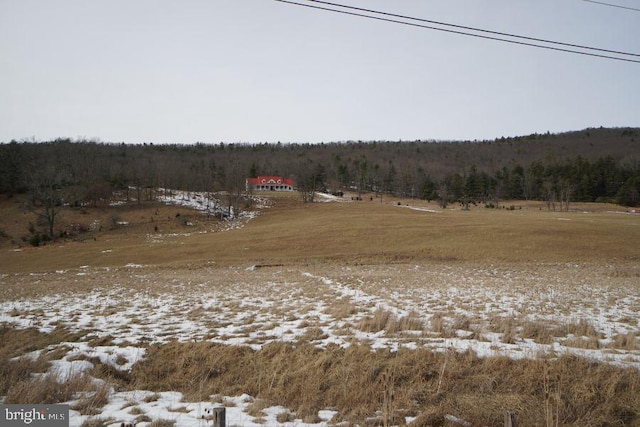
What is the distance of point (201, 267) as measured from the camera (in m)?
33.0

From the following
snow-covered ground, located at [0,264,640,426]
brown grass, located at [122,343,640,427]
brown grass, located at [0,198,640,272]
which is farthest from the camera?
brown grass, located at [0,198,640,272]

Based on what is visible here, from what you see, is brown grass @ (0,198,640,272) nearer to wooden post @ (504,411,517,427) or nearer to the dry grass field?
the dry grass field

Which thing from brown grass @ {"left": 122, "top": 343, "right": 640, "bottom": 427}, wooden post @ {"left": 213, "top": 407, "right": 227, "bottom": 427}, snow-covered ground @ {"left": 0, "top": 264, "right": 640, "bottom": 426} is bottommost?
snow-covered ground @ {"left": 0, "top": 264, "right": 640, "bottom": 426}

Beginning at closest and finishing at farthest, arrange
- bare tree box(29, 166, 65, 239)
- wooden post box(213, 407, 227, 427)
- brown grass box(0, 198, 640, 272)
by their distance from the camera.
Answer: wooden post box(213, 407, 227, 427)
brown grass box(0, 198, 640, 272)
bare tree box(29, 166, 65, 239)

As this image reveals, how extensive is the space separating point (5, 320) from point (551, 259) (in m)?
38.8

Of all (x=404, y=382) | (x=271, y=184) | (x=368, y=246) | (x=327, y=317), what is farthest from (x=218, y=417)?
(x=271, y=184)

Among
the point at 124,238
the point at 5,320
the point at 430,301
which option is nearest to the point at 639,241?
the point at 430,301

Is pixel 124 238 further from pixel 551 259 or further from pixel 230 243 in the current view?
pixel 551 259

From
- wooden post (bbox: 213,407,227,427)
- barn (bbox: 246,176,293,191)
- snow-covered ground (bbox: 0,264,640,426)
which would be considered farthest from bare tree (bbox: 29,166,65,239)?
barn (bbox: 246,176,293,191)

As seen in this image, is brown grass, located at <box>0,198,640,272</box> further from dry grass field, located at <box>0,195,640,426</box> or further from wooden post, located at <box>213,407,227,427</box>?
wooden post, located at <box>213,407,227,427</box>

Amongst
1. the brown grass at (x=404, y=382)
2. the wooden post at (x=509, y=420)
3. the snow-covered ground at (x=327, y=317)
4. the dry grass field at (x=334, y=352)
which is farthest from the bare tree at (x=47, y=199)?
the wooden post at (x=509, y=420)

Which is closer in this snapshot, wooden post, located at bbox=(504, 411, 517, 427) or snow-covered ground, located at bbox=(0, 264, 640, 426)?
wooden post, located at bbox=(504, 411, 517, 427)

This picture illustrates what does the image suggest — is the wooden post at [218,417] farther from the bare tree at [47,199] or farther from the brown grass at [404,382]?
the bare tree at [47,199]

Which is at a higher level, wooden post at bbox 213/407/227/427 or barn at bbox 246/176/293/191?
barn at bbox 246/176/293/191
